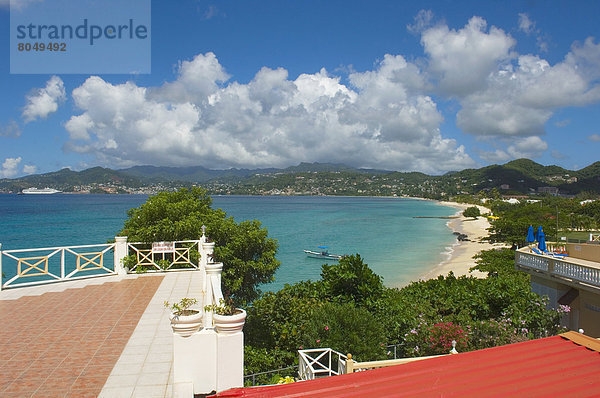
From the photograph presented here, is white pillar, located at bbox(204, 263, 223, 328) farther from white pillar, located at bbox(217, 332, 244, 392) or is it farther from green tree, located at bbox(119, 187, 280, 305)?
green tree, located at bbox(119, 187, 280, 305)

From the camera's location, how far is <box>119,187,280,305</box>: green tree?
13.5m

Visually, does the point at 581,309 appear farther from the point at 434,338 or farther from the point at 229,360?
the point at 229,360

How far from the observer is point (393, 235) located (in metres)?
59.3

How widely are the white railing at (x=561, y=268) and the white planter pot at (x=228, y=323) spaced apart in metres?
11.3

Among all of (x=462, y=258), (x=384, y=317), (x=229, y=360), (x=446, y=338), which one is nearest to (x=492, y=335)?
(x=446, y=338)

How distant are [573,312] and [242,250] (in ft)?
37.4

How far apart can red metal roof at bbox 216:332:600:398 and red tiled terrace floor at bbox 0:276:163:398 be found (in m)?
2.97

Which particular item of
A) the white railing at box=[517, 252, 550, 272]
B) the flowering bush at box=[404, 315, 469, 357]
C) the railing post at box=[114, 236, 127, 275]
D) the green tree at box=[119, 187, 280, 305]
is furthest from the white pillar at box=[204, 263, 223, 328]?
the white railing at box=[517, 252, 550, 272]

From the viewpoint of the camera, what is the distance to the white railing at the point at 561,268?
1106 cm

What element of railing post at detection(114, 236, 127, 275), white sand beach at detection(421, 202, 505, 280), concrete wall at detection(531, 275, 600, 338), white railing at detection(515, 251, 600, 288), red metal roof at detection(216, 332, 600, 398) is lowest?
white sand beach at detection(421, 202, 505, 280)

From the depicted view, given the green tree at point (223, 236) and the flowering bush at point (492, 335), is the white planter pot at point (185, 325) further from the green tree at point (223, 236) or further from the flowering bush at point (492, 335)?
the green tree at point (223, 236)

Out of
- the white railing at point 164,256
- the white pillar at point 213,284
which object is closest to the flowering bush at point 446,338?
the white pillar at point 213,284

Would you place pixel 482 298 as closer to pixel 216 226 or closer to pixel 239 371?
pixel 239 371

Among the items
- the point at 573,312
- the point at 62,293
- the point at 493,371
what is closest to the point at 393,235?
the point at 573,312
